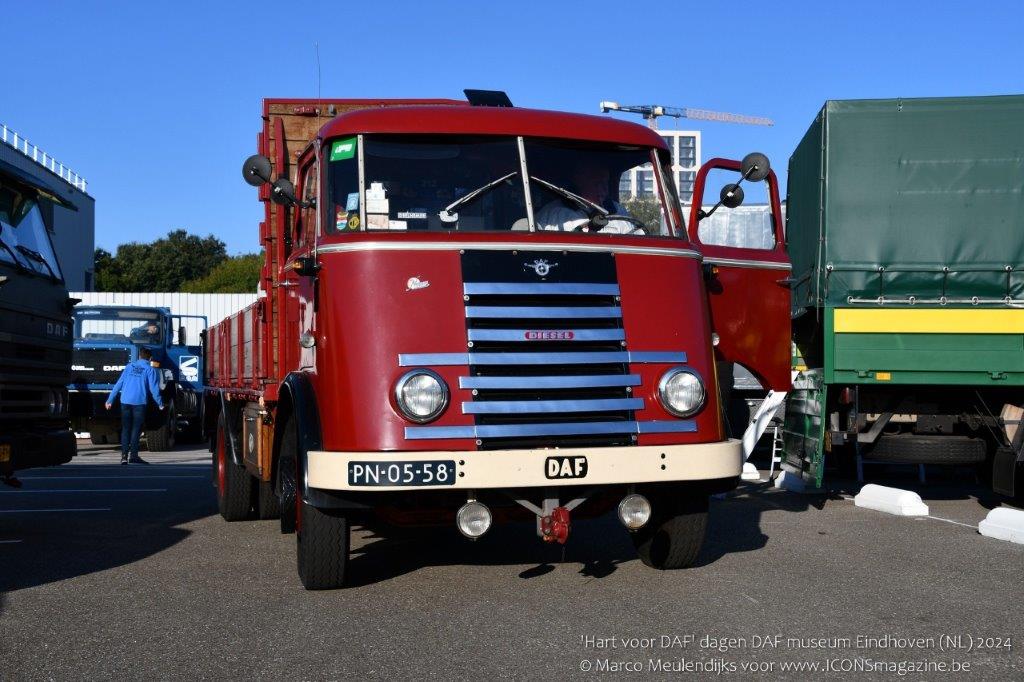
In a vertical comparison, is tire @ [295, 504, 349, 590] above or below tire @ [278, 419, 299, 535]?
below

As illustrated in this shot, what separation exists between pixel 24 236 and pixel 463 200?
16.2ft

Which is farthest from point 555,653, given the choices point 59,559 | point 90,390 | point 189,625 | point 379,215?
point 90,390

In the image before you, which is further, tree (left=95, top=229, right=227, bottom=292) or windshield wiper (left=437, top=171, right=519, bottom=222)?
tree (left=95, top=229, right=227, bottom=292)

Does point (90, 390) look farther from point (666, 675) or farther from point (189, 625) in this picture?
point (666, 675)

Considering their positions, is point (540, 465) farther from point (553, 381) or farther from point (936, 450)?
point (936, 450)

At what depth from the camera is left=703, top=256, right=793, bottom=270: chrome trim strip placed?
8102 millimetres

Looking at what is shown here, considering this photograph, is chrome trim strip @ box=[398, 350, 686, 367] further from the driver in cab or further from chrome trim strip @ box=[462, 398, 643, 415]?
the driver in cab

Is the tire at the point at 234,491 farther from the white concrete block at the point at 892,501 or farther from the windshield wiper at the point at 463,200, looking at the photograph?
the white concrete block at the point at 892,501

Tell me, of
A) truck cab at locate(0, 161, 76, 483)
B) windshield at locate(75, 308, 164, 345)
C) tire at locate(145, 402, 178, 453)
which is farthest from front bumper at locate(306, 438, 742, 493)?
windshield at locate(75, 308, 164, 345)

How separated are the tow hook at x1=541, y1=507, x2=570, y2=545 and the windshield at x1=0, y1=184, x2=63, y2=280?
5.33 m

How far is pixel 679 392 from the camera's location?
6.59 meters

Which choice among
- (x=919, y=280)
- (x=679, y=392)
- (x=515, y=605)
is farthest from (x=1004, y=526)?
(x=515, y=605)

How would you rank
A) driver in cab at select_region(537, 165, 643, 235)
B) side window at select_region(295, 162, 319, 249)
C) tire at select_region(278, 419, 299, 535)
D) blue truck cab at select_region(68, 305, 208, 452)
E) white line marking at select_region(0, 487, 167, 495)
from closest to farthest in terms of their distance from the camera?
driver in cab at select_region(537, 165, 643, 235) < tire at select_region(278, 419, 299, 535) < side window at select_region(295, 162, 319, 249) < white line marking at select_region(0, 487, 167, 495) < blue truck cab at select_region(68, 305, 208, 452)

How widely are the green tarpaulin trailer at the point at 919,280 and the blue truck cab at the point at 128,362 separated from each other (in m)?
12.7
